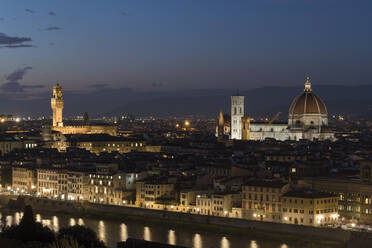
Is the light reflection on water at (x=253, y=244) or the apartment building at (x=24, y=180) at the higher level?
the apartment building at (x=24, y=180)

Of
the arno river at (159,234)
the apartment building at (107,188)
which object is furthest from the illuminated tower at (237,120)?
the arno river at (159,234)

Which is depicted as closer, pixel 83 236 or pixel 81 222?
pixel 83 236

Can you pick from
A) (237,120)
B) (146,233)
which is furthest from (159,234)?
(237,120)

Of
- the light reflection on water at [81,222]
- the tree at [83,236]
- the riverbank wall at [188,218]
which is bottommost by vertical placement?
the light reflection on water at [81,222]

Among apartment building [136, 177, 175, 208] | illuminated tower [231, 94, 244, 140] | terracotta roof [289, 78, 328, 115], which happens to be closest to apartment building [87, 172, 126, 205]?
apartment building [136, 177, 175, 208]

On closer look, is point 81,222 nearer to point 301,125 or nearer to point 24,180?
point 24,180

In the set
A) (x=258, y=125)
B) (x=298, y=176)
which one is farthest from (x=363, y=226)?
(x=258, y=125)

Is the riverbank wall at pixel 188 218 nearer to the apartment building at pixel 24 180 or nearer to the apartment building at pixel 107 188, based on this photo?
the apartment building at pixel 107 188
